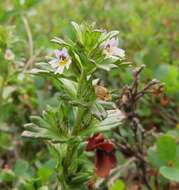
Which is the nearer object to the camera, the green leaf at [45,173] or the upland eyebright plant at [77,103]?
the upland eyebright plant at [77,103]

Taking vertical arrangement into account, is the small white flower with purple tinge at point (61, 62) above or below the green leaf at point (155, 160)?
above

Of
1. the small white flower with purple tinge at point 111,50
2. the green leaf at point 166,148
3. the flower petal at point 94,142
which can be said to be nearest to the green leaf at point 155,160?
the green leaf at point 166,148

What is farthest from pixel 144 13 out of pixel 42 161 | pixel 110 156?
pixel 110 156

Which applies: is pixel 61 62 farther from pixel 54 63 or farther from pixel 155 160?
pixel 155 160

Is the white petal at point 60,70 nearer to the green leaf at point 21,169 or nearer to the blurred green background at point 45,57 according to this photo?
the blurred green background at point 45,57

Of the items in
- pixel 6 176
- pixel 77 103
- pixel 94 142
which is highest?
pixel 77 103

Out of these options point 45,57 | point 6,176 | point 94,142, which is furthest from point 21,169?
point 45,57

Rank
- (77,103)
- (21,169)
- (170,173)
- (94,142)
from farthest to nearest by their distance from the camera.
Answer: (21,169) → (170,173) → (94,142) → (77,103)
